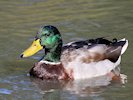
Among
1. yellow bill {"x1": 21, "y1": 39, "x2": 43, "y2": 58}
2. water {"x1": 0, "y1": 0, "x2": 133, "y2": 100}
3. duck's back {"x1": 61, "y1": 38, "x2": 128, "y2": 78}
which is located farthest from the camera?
duck's back {"x1": 61, "y1": 38, "x2": 128, "y2": 78}

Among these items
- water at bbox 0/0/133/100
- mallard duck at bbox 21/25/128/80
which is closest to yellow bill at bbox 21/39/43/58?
mallard duck at bbox 21/25/128/80

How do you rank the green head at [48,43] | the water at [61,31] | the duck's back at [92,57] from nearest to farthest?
the water at [61,31], the green head at [48,43], the duck's back at [92,57]

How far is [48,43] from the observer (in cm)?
1145

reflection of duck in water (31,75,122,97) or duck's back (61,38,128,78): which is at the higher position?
duck's back (61,38,128,78)

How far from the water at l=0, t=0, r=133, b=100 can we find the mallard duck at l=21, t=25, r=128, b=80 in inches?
7.6

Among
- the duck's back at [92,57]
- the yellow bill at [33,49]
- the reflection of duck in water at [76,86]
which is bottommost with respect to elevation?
the reflection of duck in water at [76,86]

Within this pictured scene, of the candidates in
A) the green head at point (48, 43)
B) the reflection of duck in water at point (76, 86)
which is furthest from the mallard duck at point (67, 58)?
the reflection of duck in water at point (76, 86)

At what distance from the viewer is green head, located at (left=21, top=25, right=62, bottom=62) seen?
1129cm

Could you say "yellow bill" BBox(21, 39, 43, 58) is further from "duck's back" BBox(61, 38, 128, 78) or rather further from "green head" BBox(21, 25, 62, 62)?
"duck's back" BBox(61, 38, 128, 78)

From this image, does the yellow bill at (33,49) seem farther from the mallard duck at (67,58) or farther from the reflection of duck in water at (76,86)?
the reflection of duck in water at (76,86)

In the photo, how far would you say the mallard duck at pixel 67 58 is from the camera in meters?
11.4

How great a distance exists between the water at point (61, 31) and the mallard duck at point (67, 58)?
193mm

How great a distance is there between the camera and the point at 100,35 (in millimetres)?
13523

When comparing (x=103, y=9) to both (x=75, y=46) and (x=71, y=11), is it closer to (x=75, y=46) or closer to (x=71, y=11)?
(x=71, y=11)
